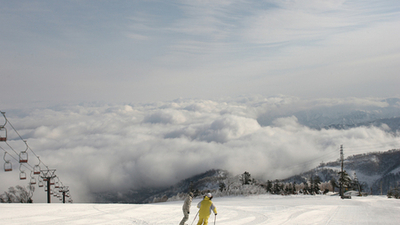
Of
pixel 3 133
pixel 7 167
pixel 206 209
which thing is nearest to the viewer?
pixel 206 209

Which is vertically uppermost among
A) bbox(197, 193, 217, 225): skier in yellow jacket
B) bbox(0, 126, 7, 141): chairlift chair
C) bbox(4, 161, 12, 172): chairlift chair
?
bbox(0, 126, 7, 141): chairlift chair

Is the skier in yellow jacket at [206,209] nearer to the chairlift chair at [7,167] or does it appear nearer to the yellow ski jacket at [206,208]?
the yellow ski jacket at [206,208]

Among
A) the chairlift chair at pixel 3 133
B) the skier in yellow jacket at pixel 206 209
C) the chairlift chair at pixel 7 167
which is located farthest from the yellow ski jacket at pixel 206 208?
the chairlift chair at pixel 7 167

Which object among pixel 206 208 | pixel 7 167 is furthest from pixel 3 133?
pixel 206 208

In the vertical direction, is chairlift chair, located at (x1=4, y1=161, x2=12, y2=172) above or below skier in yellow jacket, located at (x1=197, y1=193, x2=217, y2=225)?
above

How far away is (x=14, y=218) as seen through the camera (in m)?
17.9

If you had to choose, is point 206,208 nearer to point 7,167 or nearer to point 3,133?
point 3,133

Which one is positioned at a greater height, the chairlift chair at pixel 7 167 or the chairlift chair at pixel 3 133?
the chairlift chair at pixel 3 133

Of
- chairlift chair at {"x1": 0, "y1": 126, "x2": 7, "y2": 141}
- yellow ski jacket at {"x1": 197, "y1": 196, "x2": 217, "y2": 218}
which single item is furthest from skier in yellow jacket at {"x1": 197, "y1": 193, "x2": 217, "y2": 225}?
chairlift chair at {"x1": 0, "y1": 126, "x2": 7, "y2": 141}

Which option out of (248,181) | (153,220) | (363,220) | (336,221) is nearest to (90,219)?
(153,220)

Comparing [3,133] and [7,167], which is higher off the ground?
[3,133]

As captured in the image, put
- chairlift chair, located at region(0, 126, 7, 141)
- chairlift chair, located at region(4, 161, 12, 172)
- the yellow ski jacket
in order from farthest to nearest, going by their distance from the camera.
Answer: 1. chairlift chair, located at region(4, 161, 12, 172)
2. chairlift chair, located at region(0, 126, 7, 141)
3. the yellow ski jacket

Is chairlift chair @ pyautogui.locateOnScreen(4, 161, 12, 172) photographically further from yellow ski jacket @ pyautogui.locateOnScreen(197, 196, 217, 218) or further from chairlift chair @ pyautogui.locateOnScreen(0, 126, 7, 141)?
yellow ski jacket @ pyautogui.locateOnScreen(197, 196, 217, 218)

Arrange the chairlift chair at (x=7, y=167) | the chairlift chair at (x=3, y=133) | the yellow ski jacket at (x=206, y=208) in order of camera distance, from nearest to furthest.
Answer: the yellow ski jacket at (x=206, y=208)
the chairlift chair at (x=3, y=133)
the chairlift chair at (x=7, y=167)
